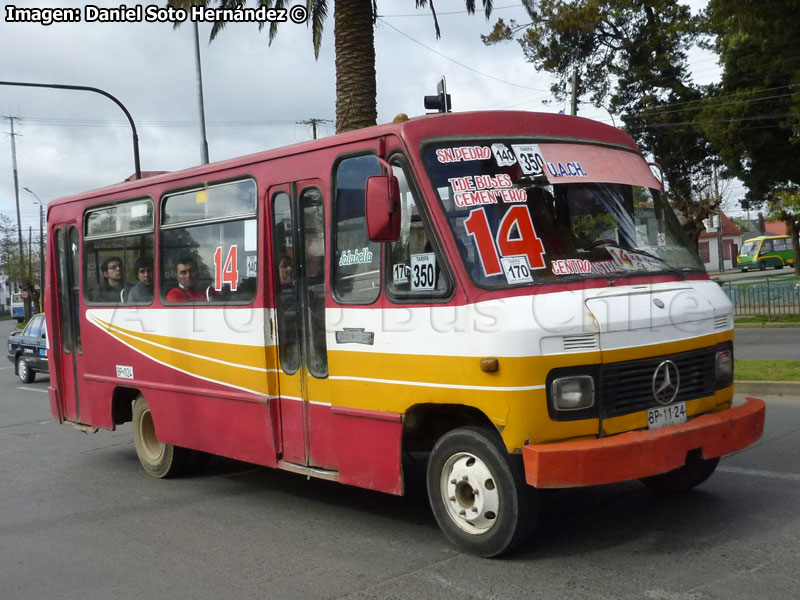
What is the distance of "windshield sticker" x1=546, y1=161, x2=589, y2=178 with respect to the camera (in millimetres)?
5922

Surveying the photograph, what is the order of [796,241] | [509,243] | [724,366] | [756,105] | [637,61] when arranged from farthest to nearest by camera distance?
1. [796,241]
2. [637,61]
3. [756,105]
4. [724,366]
5. [509,243]

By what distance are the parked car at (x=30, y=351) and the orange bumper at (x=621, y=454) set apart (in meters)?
17.0

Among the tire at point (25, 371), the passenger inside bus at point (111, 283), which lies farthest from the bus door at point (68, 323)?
the tire at point (25, 371)

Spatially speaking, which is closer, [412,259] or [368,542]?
[412,259]

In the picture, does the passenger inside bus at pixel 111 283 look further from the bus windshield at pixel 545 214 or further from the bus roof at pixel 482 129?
the bus windshield at pixel 545 214

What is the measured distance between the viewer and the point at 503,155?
583 cm

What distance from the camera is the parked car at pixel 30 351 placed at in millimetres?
20178

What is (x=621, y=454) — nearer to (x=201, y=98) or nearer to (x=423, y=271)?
(x=423, y=271)

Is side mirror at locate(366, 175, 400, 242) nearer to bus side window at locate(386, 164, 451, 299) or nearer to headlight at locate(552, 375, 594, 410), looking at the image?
bus side window at locate(386, 164, 451, 299)

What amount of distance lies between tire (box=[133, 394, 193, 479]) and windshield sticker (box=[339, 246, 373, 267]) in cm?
330

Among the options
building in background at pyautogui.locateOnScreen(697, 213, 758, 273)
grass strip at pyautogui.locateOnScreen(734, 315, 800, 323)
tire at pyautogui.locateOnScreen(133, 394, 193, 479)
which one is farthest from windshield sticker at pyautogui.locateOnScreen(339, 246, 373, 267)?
building in background at pyautogui.locateOnScreen(697, 213, 758, 273)

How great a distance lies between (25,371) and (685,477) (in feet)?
58.0

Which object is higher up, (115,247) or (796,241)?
(796,241)

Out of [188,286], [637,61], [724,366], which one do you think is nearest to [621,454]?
[724,366]
